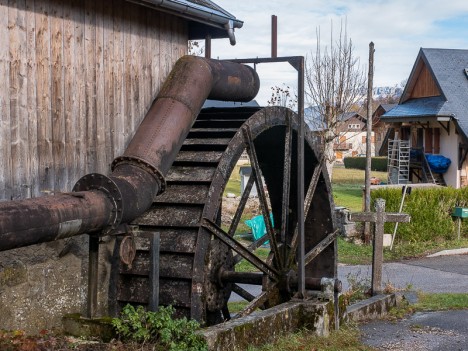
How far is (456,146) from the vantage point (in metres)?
32.8

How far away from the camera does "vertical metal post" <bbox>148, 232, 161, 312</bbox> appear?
22.2 ft

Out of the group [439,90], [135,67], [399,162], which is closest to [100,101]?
[135,67]

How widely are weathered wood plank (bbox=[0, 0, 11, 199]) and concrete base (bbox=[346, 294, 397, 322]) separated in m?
5.12

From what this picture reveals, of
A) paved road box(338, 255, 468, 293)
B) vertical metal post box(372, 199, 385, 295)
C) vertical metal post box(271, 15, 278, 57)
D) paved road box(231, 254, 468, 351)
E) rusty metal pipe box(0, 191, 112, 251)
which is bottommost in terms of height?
paved road box(338, 255, 468, 293)

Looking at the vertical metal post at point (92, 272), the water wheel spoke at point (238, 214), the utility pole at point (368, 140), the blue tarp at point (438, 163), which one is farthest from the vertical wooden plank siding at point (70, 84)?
the blue tarp at point (438, 163)

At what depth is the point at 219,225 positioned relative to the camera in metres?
9.20

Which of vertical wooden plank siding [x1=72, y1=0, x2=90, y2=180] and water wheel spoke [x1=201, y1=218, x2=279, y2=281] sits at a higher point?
vertical wooden plank siding [x1=72, y1=0, x2=90, y2=180]

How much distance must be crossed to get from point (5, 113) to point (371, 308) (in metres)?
6.70

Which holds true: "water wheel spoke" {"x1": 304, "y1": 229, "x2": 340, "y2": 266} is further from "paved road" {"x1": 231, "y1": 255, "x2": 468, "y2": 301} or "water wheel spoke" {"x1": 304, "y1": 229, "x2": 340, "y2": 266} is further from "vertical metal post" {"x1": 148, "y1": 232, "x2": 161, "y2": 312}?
"paved road" {"x1": 231, "y1": 255, "x2": 468, "y2": 301}

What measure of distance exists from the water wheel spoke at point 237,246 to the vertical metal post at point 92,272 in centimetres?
125

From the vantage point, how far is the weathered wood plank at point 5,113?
6558mm

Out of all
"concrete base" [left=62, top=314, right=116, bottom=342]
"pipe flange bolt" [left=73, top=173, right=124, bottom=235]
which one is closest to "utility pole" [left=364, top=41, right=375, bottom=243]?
"concrete base" [left=62, top=314, right=116, bottom=342]

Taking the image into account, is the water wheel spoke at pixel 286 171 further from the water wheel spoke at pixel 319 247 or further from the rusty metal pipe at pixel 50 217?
the rusty metal pipe at pixel 50 217

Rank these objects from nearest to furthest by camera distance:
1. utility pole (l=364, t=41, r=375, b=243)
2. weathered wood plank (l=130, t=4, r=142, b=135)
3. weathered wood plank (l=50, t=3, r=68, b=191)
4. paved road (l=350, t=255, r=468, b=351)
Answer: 1. weathered wood plank (l=50, t=3, r=68, b=191)
2. weathered wood plank (l=130, t=4, r=142, b=135)
3. paved road (l=350, t=255, r=468, b=351)
4. utility pole (l=364, t=41, r=375, b=243)
